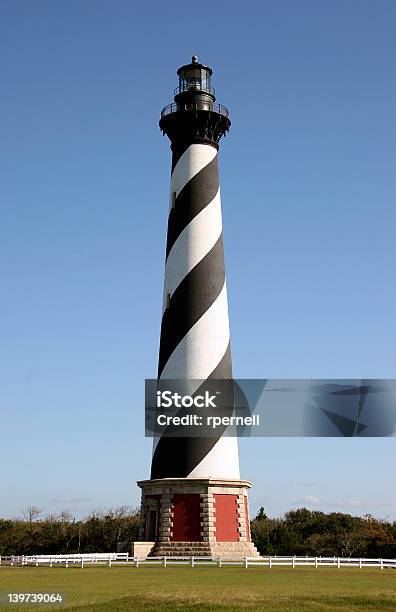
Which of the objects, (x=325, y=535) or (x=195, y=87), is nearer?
(x=195, y=87)

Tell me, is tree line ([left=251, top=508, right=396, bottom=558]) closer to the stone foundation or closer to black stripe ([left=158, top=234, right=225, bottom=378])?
the stone foundation

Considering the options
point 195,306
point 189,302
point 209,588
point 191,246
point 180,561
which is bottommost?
point 209,588

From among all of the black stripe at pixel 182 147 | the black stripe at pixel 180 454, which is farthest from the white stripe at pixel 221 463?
the black stripe at pixel 182 147

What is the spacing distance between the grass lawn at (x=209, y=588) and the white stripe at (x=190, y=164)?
1899 cm

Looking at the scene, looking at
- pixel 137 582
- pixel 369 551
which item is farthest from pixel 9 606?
pixel 369 551

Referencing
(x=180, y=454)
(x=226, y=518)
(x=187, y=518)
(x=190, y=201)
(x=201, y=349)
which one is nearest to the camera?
(x=187, y=518)

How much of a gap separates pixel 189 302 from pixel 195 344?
2.12m

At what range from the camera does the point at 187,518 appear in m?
33.7

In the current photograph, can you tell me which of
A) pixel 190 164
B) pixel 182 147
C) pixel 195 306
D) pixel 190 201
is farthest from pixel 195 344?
pixel 182 147

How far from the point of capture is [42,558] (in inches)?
1328

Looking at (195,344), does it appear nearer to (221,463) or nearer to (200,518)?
(221,463)

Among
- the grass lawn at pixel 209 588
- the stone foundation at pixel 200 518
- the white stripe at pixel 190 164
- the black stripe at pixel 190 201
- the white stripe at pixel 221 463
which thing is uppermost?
the white stripe at pixel 190 164

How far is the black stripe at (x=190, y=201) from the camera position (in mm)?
37188

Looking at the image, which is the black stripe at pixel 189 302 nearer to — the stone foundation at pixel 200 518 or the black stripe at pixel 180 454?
the black stripe at pixel 180 454
